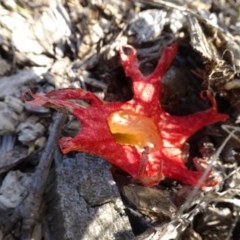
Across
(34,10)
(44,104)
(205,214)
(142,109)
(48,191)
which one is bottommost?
(205,214)

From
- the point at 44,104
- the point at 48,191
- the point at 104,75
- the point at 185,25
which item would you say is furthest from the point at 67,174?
the point at 185,25

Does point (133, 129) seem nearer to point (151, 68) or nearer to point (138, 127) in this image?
point (138, 127)

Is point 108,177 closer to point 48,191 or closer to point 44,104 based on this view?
point 48,191

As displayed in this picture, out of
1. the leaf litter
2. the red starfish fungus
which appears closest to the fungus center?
the red starfish fungus

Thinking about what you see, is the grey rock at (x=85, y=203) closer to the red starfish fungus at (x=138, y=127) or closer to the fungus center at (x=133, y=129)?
the red starfish fungus at (x=138, y=127)

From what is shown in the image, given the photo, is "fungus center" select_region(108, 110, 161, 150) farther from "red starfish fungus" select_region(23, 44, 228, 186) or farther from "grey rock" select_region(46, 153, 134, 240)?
"grey rock" select_region(46, 153, 134, 240)

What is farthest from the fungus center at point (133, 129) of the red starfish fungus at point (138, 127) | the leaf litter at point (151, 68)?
the leaf litter at point (151, 68)

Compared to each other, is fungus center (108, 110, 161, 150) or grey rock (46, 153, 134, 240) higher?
fungus center (108, 110, 161, 150)
